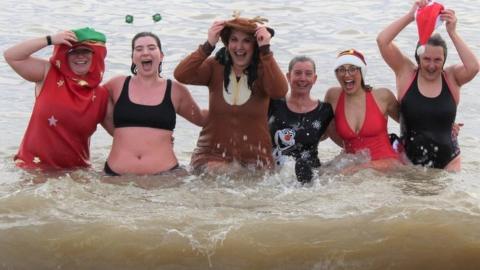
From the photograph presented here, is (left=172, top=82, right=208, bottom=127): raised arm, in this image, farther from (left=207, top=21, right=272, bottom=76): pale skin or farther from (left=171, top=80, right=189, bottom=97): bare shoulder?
(left=207, top=21, right=272, bottom=76): pale skin

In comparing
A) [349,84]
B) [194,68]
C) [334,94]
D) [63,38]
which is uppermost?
[63,38]

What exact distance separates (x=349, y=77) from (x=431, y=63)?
743mm

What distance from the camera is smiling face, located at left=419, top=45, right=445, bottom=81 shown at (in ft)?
22.9

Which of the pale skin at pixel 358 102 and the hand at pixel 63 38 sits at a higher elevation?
the hand at pixel 63 38

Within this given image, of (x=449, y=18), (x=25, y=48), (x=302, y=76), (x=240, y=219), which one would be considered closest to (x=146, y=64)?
(x=25, y=48)

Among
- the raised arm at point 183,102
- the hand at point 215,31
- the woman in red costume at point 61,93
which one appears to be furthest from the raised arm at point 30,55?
the hand at point 215,31

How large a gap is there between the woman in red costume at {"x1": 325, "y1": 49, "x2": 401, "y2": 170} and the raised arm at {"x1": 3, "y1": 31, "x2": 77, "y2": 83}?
95.7 inches

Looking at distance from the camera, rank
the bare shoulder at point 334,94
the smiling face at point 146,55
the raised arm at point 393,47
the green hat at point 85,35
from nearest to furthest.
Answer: the green hat at point 85,35 → the smiling face at point 146,55 → the raised arm at point 393,47 → the bare shoulder at point 334,94

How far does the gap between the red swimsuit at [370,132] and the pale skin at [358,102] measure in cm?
3

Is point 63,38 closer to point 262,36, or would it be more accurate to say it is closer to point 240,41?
point 240,41

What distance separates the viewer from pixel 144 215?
5992 millimetres

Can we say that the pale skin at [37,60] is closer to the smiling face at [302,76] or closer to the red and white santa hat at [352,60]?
the smiling face at [302,76]

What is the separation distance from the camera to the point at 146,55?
672cm

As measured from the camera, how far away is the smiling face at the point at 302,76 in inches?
276
